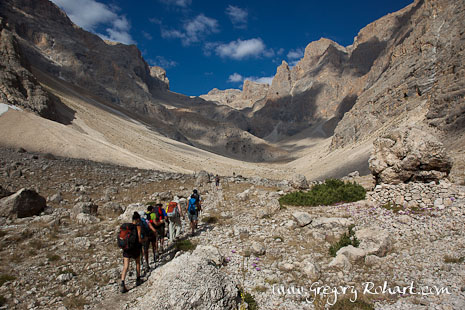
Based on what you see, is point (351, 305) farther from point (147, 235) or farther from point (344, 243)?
point (147, 235)

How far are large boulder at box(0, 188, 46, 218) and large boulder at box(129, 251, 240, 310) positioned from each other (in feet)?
37.1

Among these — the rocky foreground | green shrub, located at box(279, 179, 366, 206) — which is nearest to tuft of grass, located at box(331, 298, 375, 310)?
the rocky foreground

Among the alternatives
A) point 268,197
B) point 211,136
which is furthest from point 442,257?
point 211,136

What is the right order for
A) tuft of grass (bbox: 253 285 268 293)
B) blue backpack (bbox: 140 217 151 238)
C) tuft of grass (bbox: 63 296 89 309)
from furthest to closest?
blue backpack (bbox: 140 217 151 238)
tuft of grass (bbox: 253 285 268 293)
tuft of grass (bbox: 63 296 89 309)

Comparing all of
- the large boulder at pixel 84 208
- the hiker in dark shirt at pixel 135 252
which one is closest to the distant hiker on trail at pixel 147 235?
the hiker in dark shirt at pixel 135 252

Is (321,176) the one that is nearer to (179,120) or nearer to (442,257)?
(442,257)

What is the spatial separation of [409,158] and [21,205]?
19851 millimetres

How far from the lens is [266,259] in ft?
29.2

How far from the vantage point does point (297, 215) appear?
11758mm

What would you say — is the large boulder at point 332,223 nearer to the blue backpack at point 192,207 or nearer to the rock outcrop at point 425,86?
the blue backpack at point 192,207

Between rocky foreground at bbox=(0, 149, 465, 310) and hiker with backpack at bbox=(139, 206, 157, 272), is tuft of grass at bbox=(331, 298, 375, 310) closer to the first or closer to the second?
rocky foreground at bbox=(0, 149, 465, 310)

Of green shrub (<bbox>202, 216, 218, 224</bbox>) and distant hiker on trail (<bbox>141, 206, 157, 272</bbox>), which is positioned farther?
green shrub (<bbox>202, 216, 218, 224</bbox>)

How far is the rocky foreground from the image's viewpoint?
5980 millimetres

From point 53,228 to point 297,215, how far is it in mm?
11640
